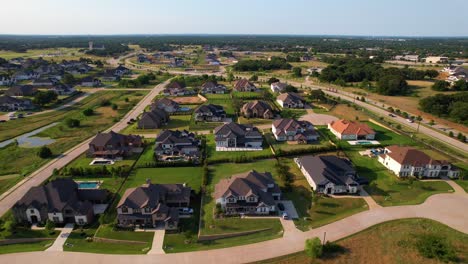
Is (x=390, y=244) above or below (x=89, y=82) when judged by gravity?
below

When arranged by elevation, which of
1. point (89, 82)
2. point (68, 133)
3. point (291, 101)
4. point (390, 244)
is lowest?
point (390, 244)

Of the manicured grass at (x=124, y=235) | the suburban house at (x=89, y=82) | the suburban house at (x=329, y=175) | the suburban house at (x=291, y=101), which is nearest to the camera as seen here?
the manicured grass at (x=124, y=235)

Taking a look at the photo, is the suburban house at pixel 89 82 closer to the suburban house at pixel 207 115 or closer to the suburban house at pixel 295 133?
the suburban house at pixel 207 115

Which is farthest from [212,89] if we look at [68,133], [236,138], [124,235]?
[124,235]

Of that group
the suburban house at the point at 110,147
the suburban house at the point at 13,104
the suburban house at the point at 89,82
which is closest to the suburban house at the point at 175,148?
the suburban house at the point at 110,147

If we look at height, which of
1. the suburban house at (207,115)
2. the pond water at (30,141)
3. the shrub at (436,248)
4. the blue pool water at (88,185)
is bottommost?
the shrub at (436,248)

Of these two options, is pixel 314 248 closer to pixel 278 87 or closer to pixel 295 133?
pixel 295 133

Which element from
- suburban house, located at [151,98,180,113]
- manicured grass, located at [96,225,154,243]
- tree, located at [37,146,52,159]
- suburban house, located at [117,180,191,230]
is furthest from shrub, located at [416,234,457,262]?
suburban house, located at [151,98,180,113]
